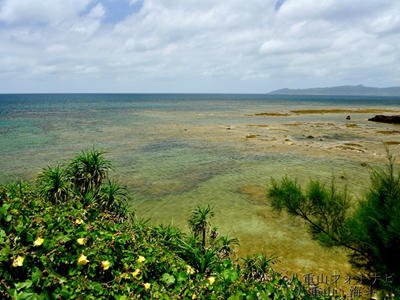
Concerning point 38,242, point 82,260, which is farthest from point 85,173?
point 82,260

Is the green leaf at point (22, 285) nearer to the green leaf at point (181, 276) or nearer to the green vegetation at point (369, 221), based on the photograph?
the green leaf at point (181, 276)

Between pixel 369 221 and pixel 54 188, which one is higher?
pixel 369 221

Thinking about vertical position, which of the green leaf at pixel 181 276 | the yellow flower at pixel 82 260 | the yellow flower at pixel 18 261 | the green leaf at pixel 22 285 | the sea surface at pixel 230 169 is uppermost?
the yellow flower at pixel 18 261

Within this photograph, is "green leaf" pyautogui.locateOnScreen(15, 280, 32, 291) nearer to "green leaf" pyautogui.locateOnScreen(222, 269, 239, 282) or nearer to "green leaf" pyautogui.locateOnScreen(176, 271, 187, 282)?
"green leaf" pyautogui.locateOnScreen(176, 271, 187, 282)

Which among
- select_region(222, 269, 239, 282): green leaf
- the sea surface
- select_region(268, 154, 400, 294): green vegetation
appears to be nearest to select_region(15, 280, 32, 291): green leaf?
select_region(222, 269, 239, 282): green leaf

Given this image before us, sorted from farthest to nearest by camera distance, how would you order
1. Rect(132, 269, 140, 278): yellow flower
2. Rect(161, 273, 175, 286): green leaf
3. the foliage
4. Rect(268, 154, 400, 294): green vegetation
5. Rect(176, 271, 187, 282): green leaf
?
the foliage, Rect(268, 154, 400, 294): green vegetation, Rect(176, 271, 187, 282): green leaf, Rect(161, 273, 175, 286): green leaf, Rect(132, 269, 140, 278): yellow flower

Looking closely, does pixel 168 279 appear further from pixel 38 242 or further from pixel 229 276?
pixel 38 242

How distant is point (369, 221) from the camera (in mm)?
4641

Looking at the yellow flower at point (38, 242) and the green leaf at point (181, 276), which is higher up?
the yellow flower at point (38, 242)

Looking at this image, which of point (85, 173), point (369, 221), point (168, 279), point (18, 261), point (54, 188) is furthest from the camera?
point (85, 173)

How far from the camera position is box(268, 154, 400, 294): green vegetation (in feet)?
13.8

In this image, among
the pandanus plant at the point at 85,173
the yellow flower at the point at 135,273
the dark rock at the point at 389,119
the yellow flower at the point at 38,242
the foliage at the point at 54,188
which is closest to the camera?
the yellow flower at the point at 38,242

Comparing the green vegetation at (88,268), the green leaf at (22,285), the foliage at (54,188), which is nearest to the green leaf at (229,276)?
the green vegetation at (88,268)

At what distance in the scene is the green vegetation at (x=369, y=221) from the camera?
421 centimetres
